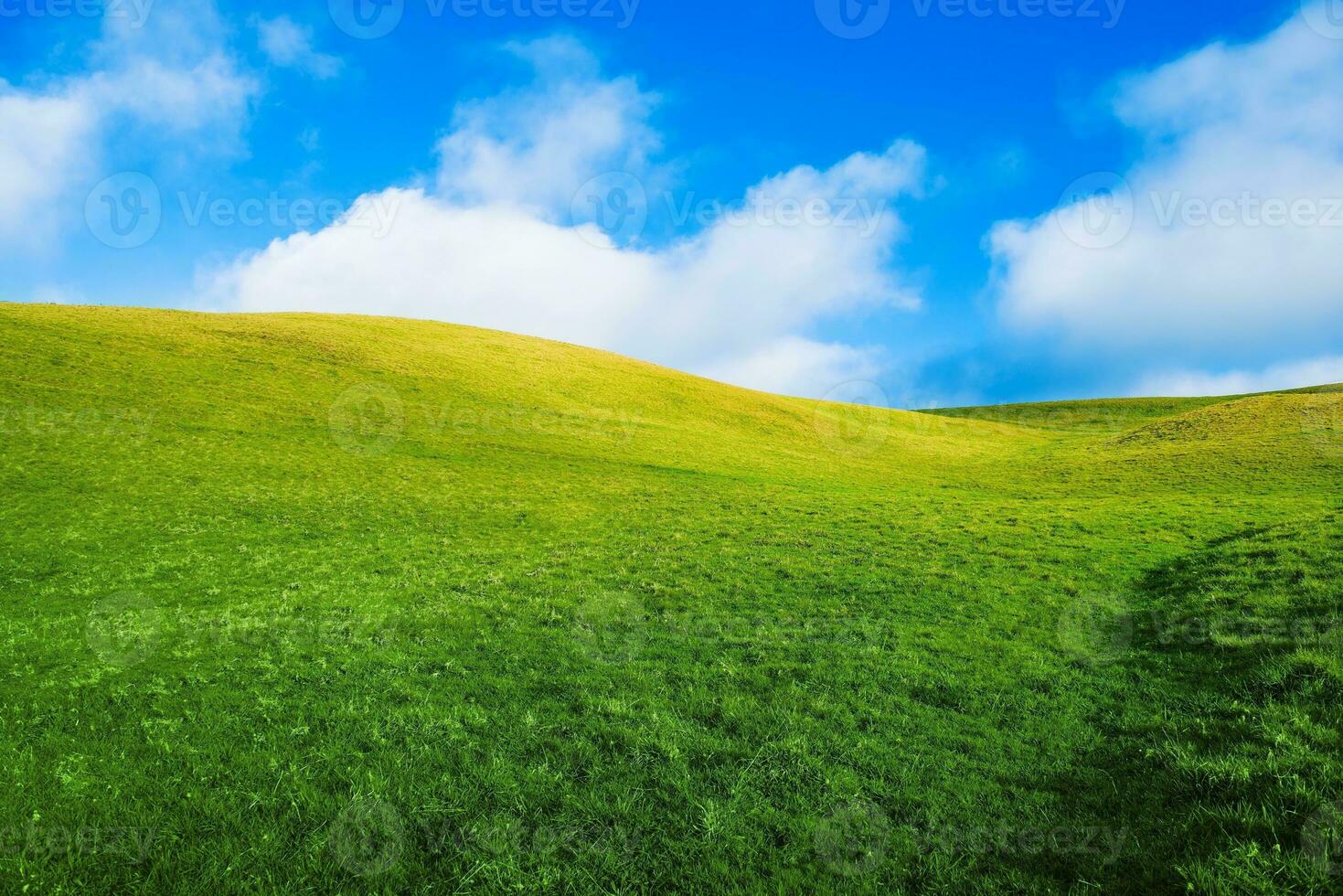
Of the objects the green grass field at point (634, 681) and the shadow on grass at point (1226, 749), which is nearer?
the shadow on grass at point (1226, 749)

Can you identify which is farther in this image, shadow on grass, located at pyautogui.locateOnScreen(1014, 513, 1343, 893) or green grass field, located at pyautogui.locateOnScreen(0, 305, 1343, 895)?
green grass field, located at pyautogui.locateOnScreen(0, 305, 1343, 895)

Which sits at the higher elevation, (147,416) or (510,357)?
(510,357)

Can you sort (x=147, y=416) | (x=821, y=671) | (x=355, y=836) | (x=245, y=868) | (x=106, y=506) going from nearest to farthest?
(x=245, y=868)
(x=355, y=836)
(x=821, y=671)
(x=106, y=506)
(x=147, y=416)

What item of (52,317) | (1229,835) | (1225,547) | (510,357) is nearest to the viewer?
(1229,835)

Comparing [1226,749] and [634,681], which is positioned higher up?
[1226,749]

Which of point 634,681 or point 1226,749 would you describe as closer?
point 1226,749

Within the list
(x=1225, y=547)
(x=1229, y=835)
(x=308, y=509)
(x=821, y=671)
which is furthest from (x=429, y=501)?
(x=1225, y=547)

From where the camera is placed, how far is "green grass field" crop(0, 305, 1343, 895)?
7.89 meters

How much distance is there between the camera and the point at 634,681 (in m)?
13.3

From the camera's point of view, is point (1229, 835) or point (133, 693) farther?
point (133, 693)

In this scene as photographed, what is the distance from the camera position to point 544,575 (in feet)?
72.5

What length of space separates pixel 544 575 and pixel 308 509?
48.0 ft

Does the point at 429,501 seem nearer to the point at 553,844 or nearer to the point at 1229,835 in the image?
the point at 553,844

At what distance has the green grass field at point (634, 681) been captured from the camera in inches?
311
